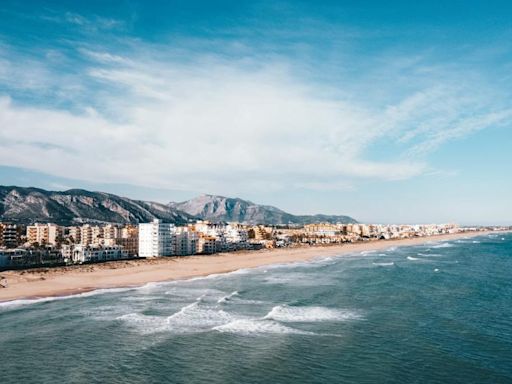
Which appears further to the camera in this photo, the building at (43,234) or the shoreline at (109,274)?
the building at (43,234)

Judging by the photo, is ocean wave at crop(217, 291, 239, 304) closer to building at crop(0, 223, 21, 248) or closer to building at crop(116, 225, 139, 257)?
building at crop(116, 225, 139, 257)

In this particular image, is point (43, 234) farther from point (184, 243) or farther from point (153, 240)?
point (184, 243)

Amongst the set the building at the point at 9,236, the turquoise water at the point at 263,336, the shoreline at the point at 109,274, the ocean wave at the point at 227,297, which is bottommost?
the turquoise water at the point at 263,336

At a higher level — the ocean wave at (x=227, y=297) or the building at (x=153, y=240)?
the building at (x=153, y=240)

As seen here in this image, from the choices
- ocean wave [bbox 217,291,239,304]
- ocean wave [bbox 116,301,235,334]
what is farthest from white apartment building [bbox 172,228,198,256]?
ocean wave [bbox 116,301,235,334]

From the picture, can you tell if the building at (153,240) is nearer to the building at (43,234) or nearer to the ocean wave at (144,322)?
the building at (43,234)

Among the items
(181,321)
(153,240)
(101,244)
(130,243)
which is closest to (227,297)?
(181,321)

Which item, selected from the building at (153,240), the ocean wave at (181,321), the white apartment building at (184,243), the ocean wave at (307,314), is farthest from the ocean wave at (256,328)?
the white apartment building at (184,243)
